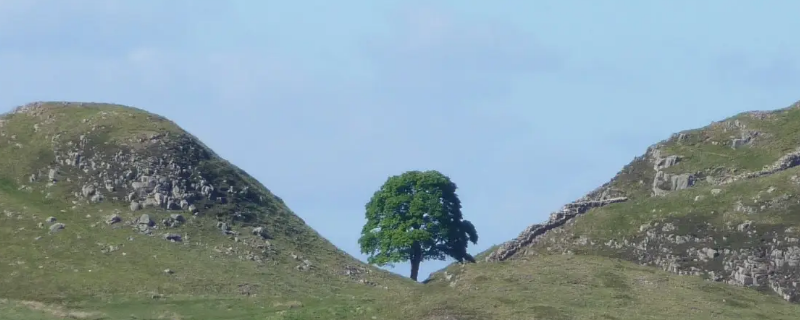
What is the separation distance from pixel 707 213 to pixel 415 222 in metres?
25.3

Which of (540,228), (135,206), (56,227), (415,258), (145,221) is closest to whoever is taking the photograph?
(56,227)

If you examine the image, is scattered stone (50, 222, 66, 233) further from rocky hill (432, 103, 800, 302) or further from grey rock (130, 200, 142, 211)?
rocky hill (432, 103, 800, 302)

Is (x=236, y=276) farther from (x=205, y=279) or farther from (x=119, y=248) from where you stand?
(x=119, y=248)

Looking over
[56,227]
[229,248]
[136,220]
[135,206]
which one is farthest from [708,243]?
[56,227]

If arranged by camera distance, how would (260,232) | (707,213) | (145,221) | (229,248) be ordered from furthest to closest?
(260,232)
(145,221)
(229,248)
(707,213)

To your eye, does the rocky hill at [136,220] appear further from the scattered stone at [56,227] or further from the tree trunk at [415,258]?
the tree trunk at [415,258]

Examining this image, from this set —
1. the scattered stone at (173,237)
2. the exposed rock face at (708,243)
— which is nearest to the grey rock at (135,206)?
the scattered stone at (173,237)

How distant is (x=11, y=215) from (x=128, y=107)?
86.0 feet

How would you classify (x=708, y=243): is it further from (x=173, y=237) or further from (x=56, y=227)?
(x=56, y=227)

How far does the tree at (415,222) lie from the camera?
377 feet

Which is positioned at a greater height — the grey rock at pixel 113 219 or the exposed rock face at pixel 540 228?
the exposed rock face at pixel 540 228

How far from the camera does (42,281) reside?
9631 cm

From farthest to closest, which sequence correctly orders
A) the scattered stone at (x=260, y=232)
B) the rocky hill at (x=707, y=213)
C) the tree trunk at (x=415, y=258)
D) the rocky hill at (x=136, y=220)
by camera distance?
the tree trunk at (x=415, y=258) → the scattered stone at (x=260, y=232) → the rocky hill at (x=707, y=213) → the rocky hill at (x=136, y=220)

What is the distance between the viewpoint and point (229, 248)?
10844cm
